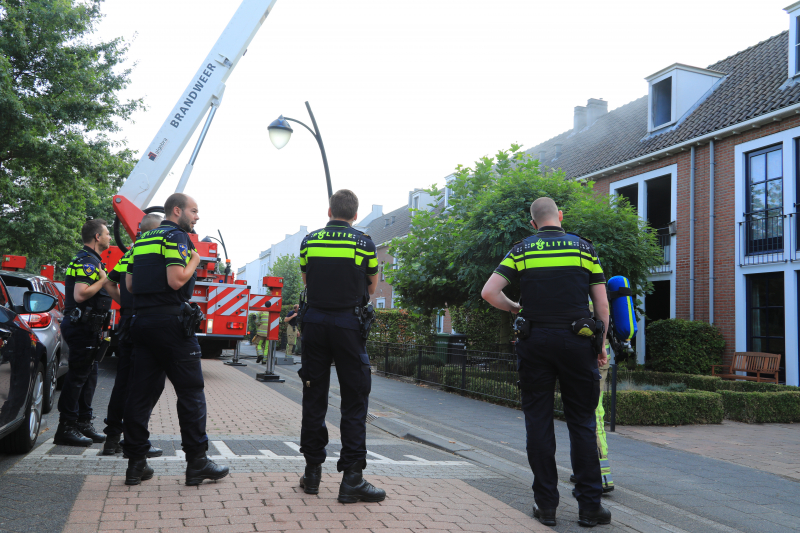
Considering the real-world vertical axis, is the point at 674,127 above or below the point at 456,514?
above

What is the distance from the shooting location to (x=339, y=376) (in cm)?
404

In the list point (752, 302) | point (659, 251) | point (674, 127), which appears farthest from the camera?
point (674, 127)

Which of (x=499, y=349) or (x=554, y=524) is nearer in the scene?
(x=554, y=524)

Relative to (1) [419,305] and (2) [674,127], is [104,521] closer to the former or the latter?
(1) [419,305]

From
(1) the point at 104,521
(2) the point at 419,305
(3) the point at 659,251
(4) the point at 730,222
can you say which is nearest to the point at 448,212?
(2) the point at 419,305

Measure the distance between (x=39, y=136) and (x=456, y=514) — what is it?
Result: 1484 cm

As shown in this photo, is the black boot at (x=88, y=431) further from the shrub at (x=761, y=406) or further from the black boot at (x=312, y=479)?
the shrub at (x=761, y=406)

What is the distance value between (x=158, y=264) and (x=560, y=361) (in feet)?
8.94

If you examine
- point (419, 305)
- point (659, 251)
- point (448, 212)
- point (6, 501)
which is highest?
point (448, 212)

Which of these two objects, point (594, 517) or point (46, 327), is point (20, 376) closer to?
point (46, 327)

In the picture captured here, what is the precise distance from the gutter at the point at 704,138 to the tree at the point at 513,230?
2.36m

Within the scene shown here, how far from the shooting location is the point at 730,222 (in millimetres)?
14617

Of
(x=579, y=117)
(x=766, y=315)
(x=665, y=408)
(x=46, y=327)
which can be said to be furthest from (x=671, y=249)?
(x=46, y=327)

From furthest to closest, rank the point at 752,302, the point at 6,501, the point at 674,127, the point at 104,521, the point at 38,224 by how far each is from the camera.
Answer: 1. the point at 38,224
2. the point at 674,127
3. the point at 752,302
4. the point at 6,501
5. the point at 104,521
